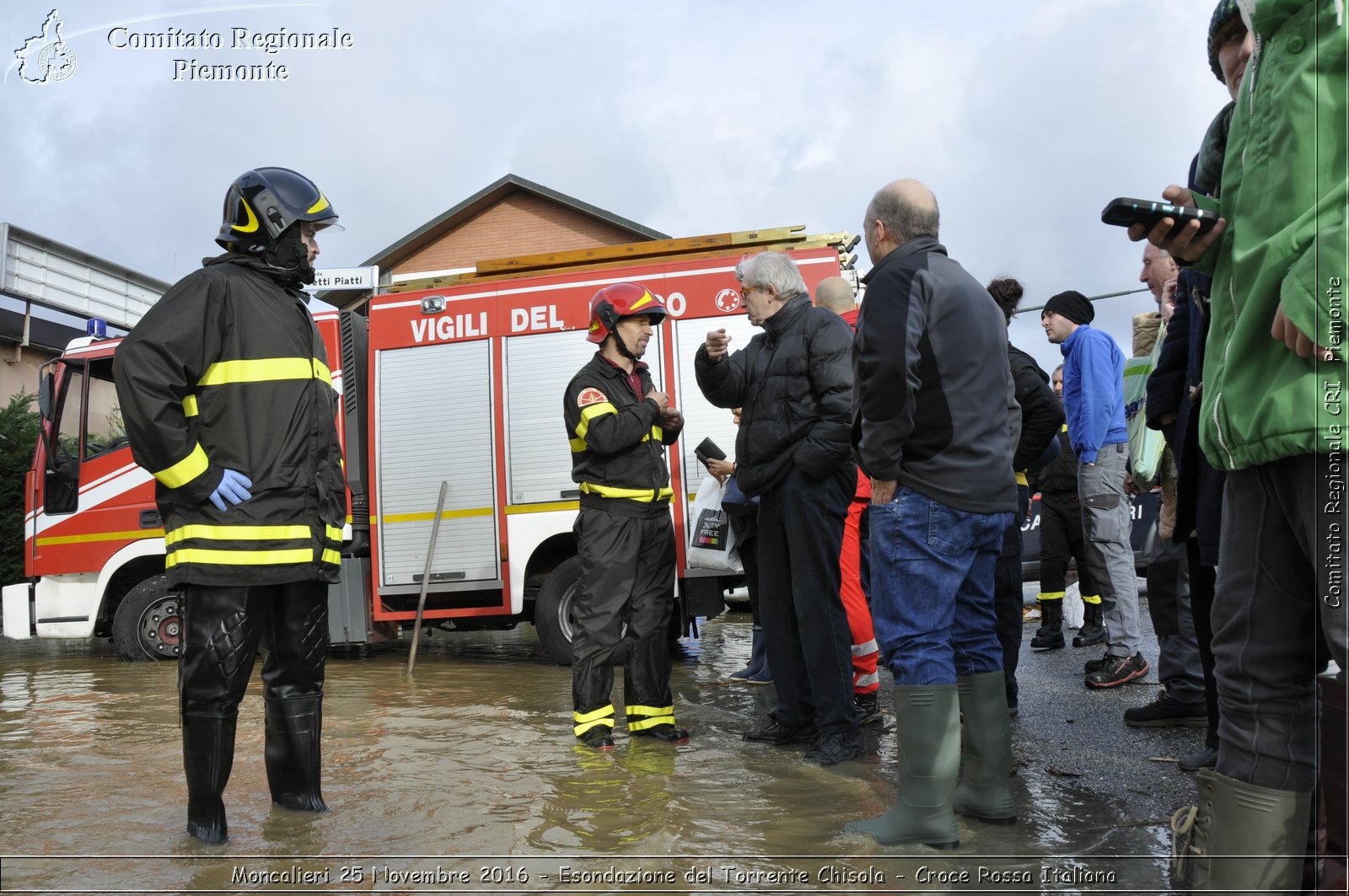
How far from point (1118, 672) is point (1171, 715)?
1.08m

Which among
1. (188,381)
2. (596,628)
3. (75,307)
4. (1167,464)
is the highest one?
(75,307)

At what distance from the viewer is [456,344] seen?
8203 mm

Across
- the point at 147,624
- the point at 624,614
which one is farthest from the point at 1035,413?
the point at 147,624

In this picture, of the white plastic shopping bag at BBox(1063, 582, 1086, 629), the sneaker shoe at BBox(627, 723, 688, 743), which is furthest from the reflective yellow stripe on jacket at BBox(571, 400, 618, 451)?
the white plastic shopping bag at BBox(1063, 582, 1086, 629)

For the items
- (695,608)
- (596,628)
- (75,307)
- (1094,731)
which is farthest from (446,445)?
(75,307)

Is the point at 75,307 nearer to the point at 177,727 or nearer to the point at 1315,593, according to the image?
the point at 177,727

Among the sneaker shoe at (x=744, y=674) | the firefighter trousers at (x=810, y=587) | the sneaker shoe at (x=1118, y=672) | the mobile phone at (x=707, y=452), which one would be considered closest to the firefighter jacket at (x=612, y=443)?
the firefighter trousers at (x=810, y=587)

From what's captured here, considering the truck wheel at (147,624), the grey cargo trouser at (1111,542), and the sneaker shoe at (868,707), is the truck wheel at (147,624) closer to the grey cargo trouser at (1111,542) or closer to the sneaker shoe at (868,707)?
the sneaker shoe at (868,707)

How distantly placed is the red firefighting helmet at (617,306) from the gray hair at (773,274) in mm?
517

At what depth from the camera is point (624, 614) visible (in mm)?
4898

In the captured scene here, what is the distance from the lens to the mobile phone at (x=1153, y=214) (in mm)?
2062

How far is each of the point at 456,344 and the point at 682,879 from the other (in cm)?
603

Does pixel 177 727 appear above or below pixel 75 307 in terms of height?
below

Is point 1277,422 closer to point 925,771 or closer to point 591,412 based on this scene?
point 925,771
